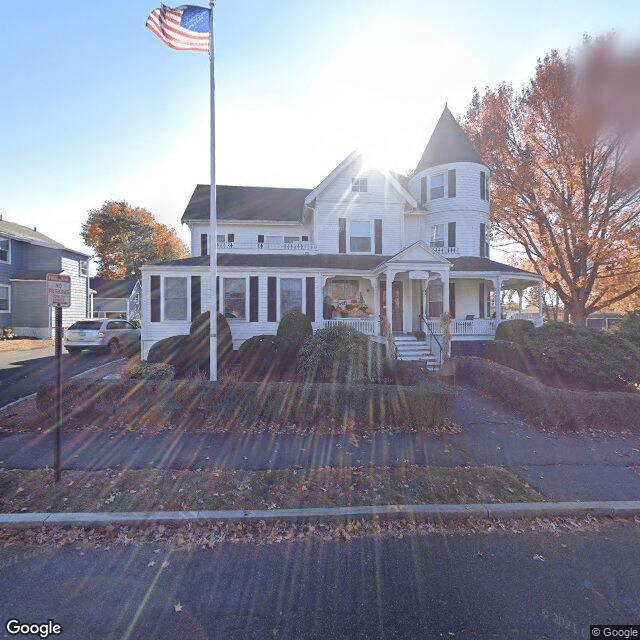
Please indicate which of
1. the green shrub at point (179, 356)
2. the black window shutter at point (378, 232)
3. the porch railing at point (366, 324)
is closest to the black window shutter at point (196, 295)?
the green shrub at point (179, 356)

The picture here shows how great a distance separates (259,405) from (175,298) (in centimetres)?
1026

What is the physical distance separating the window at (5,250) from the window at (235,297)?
62.4 feet

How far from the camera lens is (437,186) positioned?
2011 cm

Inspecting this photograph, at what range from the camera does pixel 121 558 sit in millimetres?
3594

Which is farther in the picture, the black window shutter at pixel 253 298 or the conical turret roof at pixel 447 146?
the conical turret roof at pixel 447 146

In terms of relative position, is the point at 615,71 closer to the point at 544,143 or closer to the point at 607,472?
the point at 544,143

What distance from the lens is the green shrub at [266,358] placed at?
11.8 metres

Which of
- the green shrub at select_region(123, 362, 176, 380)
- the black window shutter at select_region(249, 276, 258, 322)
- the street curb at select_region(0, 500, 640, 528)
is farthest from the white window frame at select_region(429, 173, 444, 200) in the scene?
the street curb at select_region(0, 500, 640, 528)

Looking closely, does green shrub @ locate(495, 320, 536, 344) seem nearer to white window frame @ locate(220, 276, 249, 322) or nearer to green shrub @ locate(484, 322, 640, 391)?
green shrub @ locate(484, 322, 640, 391)

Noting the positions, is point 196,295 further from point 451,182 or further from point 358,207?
point 451,182

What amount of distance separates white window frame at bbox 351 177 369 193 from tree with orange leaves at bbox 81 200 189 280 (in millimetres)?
40143

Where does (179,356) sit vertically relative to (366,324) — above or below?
below

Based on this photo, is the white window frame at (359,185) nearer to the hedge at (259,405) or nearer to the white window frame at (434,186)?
the white window frame at (434,186)

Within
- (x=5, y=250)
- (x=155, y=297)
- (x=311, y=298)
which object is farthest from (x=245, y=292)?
(x=5, y=250)
